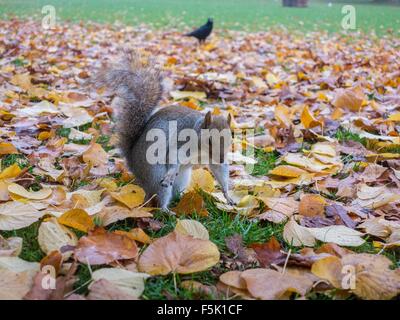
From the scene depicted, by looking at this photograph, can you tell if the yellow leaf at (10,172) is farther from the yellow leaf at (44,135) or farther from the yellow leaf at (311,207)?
the yellow leaf at (311,207)

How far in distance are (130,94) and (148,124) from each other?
0.46 feet

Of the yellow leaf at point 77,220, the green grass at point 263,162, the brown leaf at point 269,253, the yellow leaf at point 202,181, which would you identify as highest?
the yellow leaf at point 77,220

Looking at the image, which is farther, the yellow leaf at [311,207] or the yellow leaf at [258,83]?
the yellow leaf at [258,83]

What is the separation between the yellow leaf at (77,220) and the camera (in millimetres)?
1449

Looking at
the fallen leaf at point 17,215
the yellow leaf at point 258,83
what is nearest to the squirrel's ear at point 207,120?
the fallen leaf at point 17,215

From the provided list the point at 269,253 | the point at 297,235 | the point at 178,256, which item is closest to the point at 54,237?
the point at 178,256

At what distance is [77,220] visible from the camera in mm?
1457

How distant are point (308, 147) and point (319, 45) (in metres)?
5.25

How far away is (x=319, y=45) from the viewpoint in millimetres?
7355

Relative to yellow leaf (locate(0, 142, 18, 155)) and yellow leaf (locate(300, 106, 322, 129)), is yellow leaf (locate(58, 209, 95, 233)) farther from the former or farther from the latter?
yellow leaf (locate(300, 106, 322, 129))

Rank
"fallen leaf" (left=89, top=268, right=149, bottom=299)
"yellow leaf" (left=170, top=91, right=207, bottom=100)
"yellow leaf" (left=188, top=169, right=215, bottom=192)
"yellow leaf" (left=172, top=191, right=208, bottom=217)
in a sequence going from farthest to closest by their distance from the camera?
"yellow leaf" (left=170, top=91, right=207, bottom=100)
"yellow leaf" (left=188, top=169, right=215, bottom=192)
"yellow leaf" (left=172, top=191, right=208, bottom=217)
"fallen leaf" (left=89, top=268, right=149, bottom=299)

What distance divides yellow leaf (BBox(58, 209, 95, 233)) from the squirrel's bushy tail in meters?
0.56

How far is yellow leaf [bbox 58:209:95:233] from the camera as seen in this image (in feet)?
4.75

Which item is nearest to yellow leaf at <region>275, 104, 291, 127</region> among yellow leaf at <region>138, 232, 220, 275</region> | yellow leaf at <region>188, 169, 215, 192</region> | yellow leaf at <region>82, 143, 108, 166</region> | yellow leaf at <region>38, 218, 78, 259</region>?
yellow leaf at <region>188, 169, 215, 192</region>
